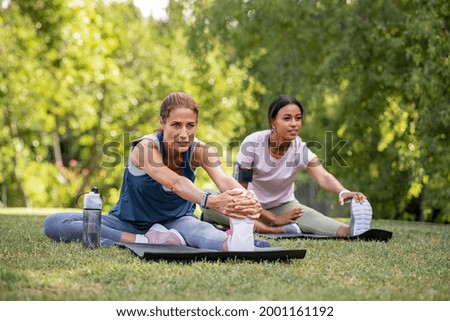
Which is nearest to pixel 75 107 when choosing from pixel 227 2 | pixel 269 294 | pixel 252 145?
pixel 227 2

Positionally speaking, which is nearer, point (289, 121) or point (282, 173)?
point (289, 121)

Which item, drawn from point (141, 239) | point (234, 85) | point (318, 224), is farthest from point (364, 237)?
point (234, 85)

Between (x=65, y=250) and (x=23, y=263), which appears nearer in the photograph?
(x=23, y=263)

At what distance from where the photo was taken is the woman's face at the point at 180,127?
14.6 feet

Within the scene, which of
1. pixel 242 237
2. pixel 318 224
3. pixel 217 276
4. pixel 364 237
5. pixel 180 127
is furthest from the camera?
pixel 318 224

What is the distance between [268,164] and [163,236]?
192 cm

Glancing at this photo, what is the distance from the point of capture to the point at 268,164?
6.36 m

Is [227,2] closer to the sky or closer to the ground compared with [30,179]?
closer to the sky

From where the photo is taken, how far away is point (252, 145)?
21.0 ft

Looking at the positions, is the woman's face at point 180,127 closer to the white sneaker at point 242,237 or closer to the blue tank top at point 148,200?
the blue tank top at point 148,200

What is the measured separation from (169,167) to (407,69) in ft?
21.7

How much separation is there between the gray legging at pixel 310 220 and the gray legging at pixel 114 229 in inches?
60.3

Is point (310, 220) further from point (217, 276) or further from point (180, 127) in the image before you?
point (217, 276)
